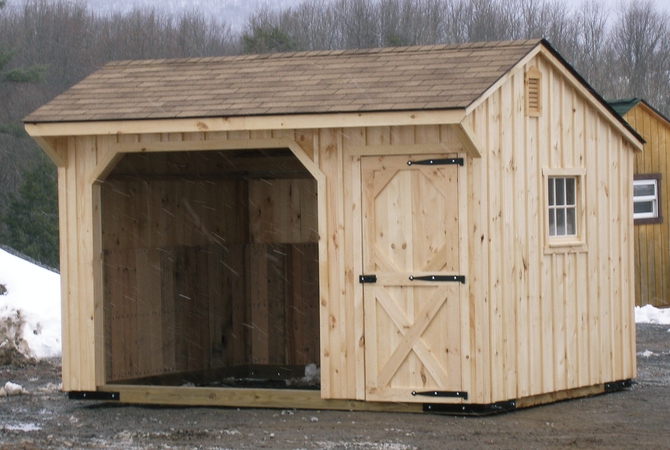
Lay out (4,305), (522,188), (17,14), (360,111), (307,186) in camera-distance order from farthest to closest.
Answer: (17,14)
(4,305)
(307,186)
(522,188)
(360,111)

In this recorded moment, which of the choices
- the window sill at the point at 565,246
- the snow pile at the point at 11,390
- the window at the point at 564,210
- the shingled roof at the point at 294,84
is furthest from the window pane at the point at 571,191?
the snow pile at the point at 11,390

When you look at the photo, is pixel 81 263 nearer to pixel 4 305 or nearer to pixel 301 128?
pixel 301 128

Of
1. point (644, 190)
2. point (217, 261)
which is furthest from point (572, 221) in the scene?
point (644, 190)

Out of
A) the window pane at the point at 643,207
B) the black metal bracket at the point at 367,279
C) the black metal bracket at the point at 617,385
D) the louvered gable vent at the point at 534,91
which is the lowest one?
the black metal bracket at the point at 617,385

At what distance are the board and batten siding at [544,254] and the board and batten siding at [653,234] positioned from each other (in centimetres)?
853

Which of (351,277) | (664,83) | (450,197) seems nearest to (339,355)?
(351,277)

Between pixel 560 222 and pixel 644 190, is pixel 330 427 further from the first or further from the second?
pixel 644 190

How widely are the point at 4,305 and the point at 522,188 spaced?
866 centimetres

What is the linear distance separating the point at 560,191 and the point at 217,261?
4164mm

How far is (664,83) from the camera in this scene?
166 feet

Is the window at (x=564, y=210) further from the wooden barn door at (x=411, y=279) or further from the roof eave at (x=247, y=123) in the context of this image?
the roof eave at (x=247, y=123)

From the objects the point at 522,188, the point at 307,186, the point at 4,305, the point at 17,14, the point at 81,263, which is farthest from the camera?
the point at 17,14

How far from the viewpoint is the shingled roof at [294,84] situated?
9.14 m

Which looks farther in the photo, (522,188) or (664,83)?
(664,83)
